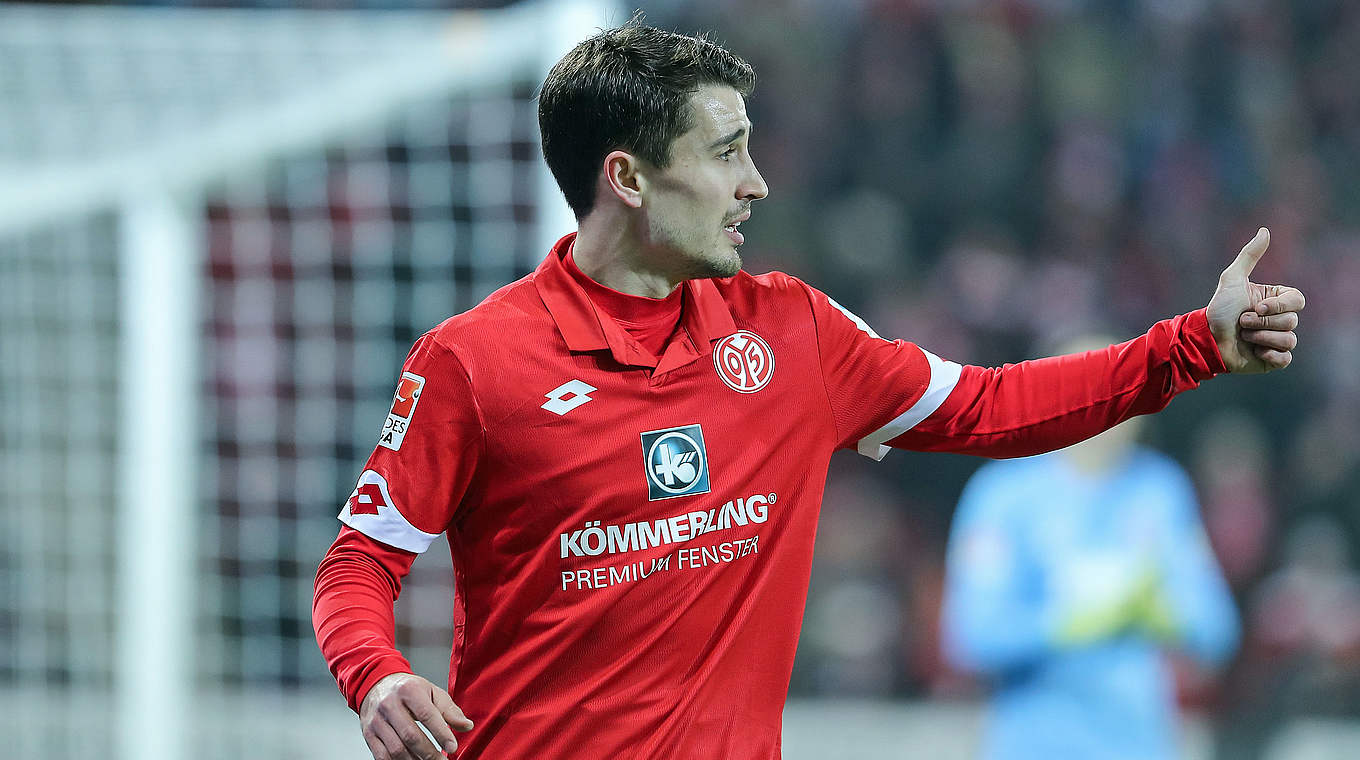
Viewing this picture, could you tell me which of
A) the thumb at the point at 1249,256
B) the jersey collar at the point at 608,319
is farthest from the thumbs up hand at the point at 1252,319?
the jersey collar at the point at 608,319

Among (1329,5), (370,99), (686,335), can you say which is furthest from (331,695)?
(1329,5)

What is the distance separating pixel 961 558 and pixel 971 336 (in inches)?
179

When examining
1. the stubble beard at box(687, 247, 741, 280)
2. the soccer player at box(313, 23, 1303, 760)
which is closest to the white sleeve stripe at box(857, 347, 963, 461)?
the soccer player at box(313, 23, 1303, 760)

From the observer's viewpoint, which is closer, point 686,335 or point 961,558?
point 686,335

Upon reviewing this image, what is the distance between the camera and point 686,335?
2.44 meters

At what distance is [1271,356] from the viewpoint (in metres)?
2.30

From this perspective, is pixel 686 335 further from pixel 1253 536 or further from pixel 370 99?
pixel 1253 536

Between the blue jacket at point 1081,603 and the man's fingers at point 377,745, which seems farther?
the blue jacket at point 1081,603

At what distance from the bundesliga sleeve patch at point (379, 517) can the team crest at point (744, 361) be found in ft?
1.77

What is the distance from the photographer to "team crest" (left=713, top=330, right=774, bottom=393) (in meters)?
2.42

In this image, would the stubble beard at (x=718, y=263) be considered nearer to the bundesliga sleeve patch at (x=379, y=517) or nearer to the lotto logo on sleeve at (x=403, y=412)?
the lotto logo on sleeve at (x=403, y=412)

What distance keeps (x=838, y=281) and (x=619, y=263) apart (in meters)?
6.94

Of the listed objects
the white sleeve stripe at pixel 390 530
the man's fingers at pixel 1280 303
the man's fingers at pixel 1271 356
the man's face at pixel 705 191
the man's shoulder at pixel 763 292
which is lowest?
the white sleeve stripe at pixel 390 530

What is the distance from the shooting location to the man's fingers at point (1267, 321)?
89.8 inches
